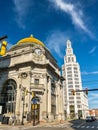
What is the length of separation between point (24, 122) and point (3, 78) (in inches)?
632

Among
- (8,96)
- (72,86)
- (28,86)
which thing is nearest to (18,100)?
(28,86)

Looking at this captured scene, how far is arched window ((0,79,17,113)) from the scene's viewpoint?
40.8m

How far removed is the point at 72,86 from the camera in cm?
12938

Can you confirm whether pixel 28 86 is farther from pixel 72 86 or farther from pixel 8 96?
pixel 72 86

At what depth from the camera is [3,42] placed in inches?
507

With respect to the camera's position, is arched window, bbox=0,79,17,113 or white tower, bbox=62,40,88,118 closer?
arched window, bbox=0,79,17,113

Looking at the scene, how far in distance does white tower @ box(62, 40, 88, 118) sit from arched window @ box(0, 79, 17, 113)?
7898cm

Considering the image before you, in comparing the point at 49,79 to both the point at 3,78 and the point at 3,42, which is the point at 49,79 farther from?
the point at 3,42

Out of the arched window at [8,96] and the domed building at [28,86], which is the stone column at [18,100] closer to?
the domed building at [28,86]

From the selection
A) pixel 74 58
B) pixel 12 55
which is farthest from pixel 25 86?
pixel 74 58

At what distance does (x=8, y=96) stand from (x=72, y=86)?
92.5 meters

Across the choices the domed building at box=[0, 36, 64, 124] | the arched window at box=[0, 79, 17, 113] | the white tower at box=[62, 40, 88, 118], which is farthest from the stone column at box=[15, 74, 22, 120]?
the white tower at box=[62, 40, 88, 118]

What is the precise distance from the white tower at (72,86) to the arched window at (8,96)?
78978 millimetres

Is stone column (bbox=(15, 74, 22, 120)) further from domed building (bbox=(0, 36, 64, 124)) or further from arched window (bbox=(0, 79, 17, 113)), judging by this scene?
arched window (bbox=(0, 79, 17, 113))
